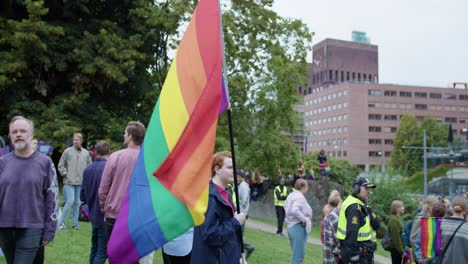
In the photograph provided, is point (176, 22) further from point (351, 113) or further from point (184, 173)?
point (351, 113)

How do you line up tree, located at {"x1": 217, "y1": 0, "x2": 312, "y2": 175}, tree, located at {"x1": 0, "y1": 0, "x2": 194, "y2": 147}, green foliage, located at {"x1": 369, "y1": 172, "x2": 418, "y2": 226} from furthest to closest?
green foliage, located at {"x1": 369, "y1": 172, "x2": 418, "y2": 226} → tree, located at {"x1": 217, "y1": 0, "x2": 312, "y2": 175} → tree, located at {"x1": 0, "y1": 0, "x2": 194, "y2": 147}

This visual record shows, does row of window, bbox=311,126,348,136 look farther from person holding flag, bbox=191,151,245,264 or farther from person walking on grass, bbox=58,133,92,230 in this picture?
person holding flag, bbox=191,151,245,264

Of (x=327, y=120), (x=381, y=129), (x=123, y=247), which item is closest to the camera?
(x=123, y=247)

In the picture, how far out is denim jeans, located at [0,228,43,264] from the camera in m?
5.08

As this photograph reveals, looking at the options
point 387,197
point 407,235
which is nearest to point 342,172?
point 387,197

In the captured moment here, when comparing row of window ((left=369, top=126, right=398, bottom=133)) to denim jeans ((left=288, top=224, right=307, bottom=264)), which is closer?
denim jeans ((left=288, top=224, right=307, bottom=264))

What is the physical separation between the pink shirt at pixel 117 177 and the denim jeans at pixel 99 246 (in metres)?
0.71

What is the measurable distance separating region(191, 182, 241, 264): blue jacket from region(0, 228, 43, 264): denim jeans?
1.74 meters

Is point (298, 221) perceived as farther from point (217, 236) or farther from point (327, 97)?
point (327, 97)

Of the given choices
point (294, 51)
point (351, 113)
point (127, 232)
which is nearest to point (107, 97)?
point (294, 51)

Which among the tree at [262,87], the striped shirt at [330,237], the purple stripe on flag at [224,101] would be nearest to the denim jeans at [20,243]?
the purple stripe on flag at [224,101]

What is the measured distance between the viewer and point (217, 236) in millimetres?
4414

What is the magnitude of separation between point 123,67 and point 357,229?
13094mm

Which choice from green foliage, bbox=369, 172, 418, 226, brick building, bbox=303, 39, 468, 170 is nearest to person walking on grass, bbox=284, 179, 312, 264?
green foliage, bbox=369, 172, 418, 226
